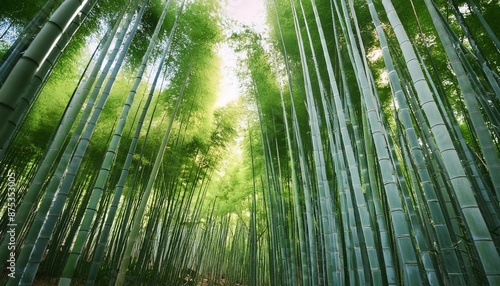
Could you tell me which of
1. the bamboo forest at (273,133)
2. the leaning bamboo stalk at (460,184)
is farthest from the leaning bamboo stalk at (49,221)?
the leaning bamboo stalk at (460,184)

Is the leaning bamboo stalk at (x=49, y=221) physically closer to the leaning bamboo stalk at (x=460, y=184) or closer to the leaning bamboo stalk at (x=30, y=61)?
the leaning bamboo stalk at (x=30, y=61)

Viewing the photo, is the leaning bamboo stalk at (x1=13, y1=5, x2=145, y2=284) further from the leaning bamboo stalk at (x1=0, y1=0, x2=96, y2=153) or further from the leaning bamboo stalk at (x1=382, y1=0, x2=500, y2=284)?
the leaning bamboo stalk at (x1=382, y1=0, x2=500, y2=284)

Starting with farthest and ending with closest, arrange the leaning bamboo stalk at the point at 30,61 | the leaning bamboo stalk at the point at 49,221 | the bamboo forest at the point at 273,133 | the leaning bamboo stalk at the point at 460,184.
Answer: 1. the leaning bamboo stalk at the point at 49,221
2. the bamboo forest at the point at 273,133
3. the leaning bamboo stalk at the point at 460,184
4. the leaning bamboo stalk at the point at 30,61

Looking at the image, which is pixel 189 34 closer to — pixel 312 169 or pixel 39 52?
pixel 312 169

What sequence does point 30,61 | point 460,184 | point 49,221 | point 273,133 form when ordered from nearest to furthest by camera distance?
point 30,61 → point 460,184 → point 49,221 → point 273,133

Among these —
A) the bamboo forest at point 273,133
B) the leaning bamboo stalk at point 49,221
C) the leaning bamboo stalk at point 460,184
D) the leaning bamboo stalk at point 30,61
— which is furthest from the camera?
the leaning bamboo stalk at point 49,221

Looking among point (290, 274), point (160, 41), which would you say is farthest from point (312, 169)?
point (160, 41)

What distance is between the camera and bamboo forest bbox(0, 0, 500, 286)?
43.6 inches

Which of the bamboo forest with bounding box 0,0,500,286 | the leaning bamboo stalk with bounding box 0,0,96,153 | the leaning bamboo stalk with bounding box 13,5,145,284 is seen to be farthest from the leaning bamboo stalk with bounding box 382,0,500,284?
the leaning bamboo stalk with bounding box 13,5,145,284

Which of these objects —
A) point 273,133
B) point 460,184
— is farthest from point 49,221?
point 273,133

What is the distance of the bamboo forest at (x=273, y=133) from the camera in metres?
1.11

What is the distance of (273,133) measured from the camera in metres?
4.38

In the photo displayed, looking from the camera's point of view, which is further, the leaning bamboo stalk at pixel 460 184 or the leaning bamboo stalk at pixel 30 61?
the leaning bamboo stalk at pixel 460 184

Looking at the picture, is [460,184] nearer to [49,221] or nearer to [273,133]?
[49,221]
